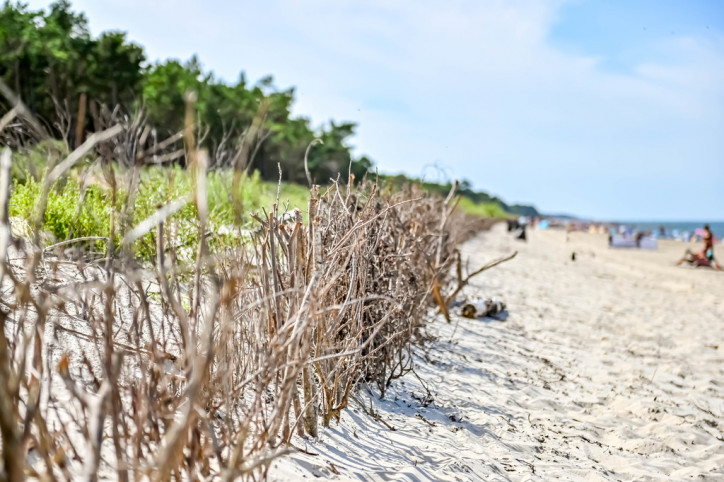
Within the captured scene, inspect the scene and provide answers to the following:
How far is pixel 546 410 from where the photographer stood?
132 inches

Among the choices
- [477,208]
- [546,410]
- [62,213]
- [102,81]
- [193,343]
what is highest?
[102,81]

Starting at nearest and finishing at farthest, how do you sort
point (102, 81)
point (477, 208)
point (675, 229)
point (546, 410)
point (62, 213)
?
1. point (546, 410)
2. point (62, 213)
3. point (102, 81)
4. point (477, 208)
5. point (675, 229)

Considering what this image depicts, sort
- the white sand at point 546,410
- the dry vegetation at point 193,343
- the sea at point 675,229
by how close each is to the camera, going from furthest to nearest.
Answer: the sea at point 675,229
the white sand at point 546,410
the dry vegetation at point 193,343

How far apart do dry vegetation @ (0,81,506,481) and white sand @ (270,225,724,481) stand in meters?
0.22

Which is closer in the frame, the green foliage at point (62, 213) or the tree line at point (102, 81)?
the green foliage at point (62, 213)

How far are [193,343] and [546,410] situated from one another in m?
2.44

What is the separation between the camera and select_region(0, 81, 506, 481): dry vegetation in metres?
1.02

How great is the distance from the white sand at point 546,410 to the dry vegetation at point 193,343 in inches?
8.7

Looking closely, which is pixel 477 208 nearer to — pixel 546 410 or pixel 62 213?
pixel 62 213

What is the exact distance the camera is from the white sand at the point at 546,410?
7.69ft

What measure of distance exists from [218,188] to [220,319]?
5.51 metres

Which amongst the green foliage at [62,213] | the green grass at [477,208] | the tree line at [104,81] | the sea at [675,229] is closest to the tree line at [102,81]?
the tree line at [104,81]

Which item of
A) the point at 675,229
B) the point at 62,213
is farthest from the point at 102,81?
the point at 675,229

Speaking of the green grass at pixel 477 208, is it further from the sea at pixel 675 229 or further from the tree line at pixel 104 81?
the sea at pixel 675 229
